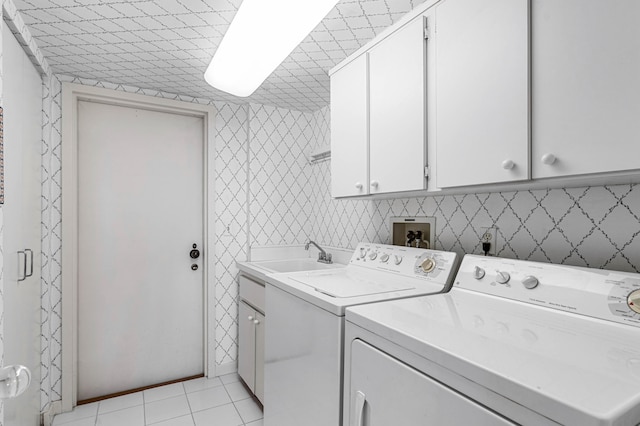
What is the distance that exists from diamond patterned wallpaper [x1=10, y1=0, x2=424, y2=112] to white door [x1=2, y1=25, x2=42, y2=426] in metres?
0.20

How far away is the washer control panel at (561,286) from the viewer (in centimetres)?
91

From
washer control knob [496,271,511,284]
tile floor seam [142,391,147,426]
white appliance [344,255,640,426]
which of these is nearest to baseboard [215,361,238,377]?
tile floor seam [142,391,147,426]

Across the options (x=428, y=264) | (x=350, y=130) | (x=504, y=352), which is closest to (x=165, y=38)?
(x=350, y=130)

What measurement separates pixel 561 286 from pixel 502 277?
18 centimetres

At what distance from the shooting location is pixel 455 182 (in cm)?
125

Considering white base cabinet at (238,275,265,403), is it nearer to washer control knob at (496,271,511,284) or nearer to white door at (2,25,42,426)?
white door at (2,25,42,426)

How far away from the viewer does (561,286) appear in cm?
104

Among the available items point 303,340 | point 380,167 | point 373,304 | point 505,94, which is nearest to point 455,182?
point 505,94

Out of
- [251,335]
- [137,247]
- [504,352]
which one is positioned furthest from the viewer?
[137,247]

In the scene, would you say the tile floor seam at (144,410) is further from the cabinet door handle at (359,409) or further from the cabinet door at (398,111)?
the cabinet door at (398,111)

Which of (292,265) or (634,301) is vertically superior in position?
(634,301)

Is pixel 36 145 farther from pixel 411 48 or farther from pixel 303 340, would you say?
pixel 411 48

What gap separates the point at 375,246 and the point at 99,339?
209 centimetres

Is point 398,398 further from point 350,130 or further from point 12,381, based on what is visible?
point 350,130
